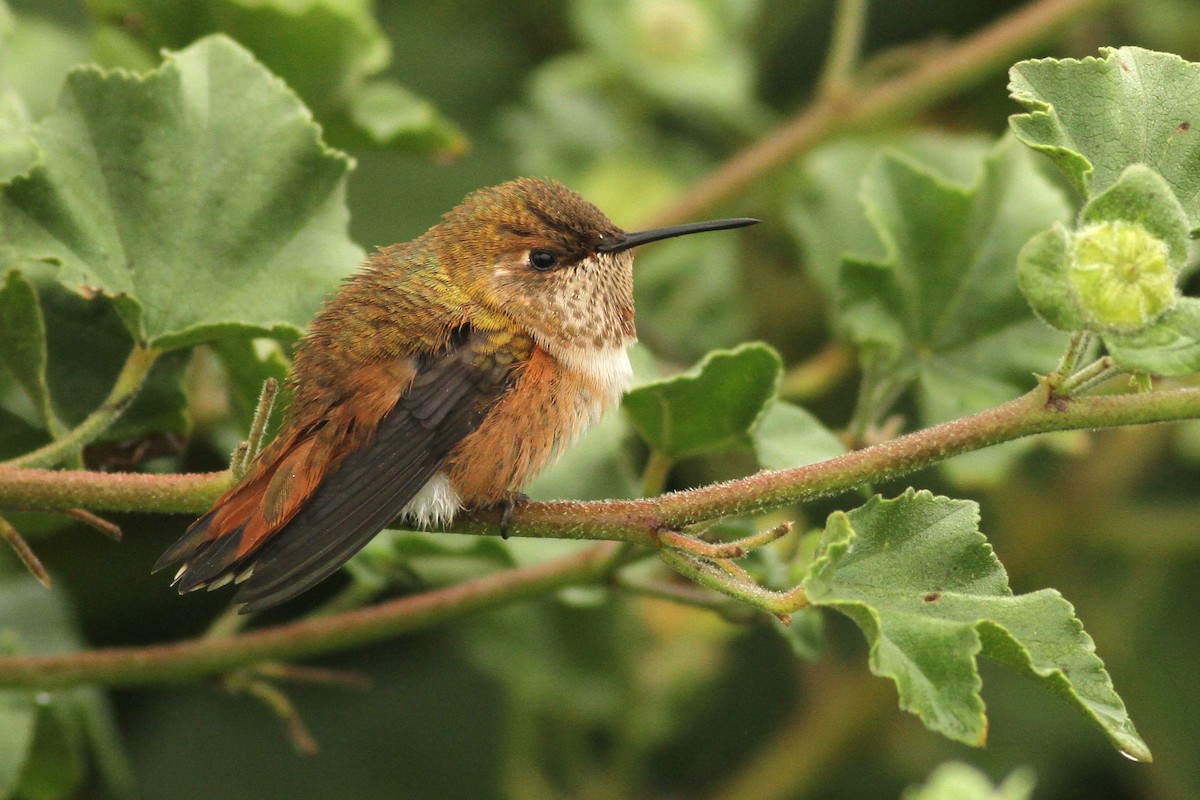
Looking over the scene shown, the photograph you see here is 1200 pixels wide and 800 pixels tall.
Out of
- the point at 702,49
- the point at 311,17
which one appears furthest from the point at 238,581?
the point at 702,49

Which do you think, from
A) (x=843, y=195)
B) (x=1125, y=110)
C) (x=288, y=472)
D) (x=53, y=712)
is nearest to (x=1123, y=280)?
→ (x=1125, y=110)

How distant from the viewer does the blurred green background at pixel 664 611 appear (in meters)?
3.13

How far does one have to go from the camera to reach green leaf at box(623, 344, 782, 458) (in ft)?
6.25

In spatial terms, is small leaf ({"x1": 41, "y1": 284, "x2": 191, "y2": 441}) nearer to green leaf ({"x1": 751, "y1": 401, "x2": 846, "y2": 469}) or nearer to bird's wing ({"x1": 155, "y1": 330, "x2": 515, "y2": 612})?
bird's wing ({"x1": 155, "y1": 330, "x2": 515, "y2": 612})

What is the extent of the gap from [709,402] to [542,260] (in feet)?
1.88

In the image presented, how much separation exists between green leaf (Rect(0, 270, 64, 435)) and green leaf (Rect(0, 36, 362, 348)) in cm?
6

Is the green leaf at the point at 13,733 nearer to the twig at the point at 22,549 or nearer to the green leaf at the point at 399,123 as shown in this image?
the twig at the point at 22,549

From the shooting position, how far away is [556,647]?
10.2 feet

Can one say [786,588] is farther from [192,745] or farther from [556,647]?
[192,745]

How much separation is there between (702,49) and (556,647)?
1.50m

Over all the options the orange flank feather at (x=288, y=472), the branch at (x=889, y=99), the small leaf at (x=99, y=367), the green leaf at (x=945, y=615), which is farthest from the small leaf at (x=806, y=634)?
the branch at (x=889, y=99)

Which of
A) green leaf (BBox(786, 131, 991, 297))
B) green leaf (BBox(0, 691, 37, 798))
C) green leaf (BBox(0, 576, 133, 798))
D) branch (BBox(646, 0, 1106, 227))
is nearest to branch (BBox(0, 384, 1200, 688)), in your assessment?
green leaf (BBox(0, 691, 37, 798))

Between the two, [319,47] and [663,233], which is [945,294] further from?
[319,47]

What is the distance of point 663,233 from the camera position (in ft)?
7.34
